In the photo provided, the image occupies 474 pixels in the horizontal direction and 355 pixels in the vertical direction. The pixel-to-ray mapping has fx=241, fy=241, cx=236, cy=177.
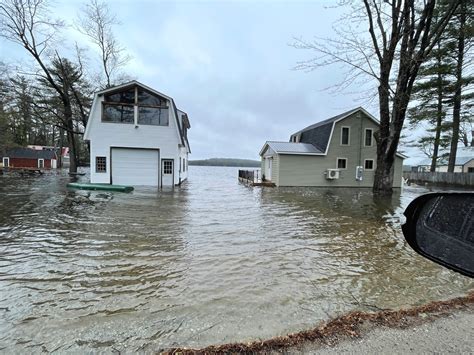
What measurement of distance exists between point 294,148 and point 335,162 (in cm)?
359

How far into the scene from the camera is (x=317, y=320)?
8.13ft

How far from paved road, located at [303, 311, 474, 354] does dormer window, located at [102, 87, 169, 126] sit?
1510 cm

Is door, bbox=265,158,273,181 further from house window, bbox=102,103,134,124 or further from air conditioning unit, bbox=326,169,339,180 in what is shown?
house window, bbox=102,103,134,124

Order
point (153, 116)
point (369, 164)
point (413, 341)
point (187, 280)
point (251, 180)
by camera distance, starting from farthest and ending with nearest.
Answer: point (251, 180)
point (369, 164)
point (153, 116)
point (187, 280)
point (413, 341)

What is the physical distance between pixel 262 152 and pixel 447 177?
56.0 feet

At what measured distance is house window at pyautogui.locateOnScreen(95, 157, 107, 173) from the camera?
14797mm

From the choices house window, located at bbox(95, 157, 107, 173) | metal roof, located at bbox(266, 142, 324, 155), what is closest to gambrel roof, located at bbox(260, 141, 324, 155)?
metal roof, located at bbox(266, 142, 324, 155)

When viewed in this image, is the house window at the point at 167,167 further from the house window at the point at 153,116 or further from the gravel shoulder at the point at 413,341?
the gravel shoulder at the point at 413,341

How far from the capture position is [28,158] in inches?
1560

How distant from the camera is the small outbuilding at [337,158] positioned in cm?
1948

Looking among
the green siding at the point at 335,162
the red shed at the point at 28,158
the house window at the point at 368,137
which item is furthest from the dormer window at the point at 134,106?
the red shed at the point at 28,158

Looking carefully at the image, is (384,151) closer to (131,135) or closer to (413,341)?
(413,341)

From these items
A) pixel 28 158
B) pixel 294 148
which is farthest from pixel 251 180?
pixel 28 158

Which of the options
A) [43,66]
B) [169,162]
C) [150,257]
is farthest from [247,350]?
[43,66]
